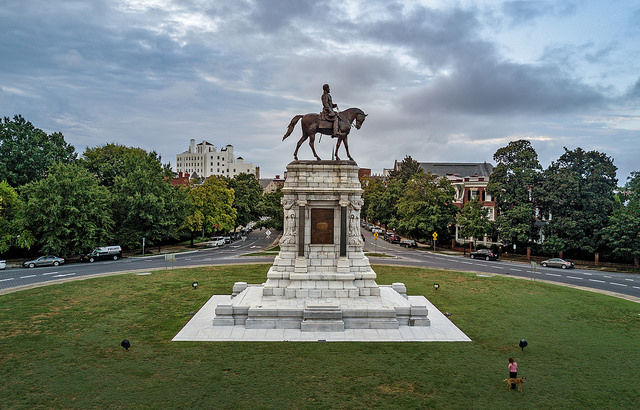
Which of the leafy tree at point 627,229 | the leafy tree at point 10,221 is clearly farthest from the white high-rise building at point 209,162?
the leafy tree at point 627,229

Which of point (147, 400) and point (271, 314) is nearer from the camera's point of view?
point (147, 400)

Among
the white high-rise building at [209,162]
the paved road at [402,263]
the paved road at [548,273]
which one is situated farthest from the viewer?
the white high-rise building at [209,162]

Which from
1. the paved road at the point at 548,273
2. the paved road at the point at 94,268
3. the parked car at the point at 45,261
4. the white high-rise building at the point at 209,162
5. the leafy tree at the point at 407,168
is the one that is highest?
the white high-rise building at the point at 209,162

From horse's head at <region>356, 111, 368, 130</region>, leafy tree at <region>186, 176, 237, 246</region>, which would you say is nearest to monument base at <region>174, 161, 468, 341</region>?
horse's head at <region>356, 111, 368, 130</region>

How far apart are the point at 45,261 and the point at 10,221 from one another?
6126 millimetres

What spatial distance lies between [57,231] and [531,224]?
2149 inches

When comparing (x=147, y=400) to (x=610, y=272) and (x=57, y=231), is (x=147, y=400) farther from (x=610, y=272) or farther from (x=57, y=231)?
(x=610, y=272)

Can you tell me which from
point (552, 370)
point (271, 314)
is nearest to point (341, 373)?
point (271, 314)

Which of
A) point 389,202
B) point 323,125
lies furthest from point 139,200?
point 389,202

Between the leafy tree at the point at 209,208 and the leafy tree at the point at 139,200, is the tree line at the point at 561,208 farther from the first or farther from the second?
A: the leafy tree at the point at 139,200

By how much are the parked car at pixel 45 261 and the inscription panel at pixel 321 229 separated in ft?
109

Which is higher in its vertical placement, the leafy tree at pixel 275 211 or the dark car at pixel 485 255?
the leafy tree at pixel 275 211

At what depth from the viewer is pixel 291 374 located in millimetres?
15117

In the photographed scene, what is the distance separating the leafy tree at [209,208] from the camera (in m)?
63.1
